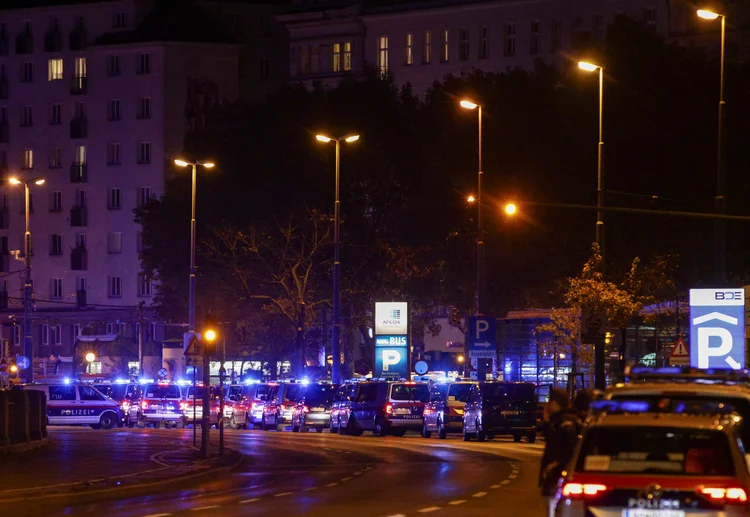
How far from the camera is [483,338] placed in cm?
5153

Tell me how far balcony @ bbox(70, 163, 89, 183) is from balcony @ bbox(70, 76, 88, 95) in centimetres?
489

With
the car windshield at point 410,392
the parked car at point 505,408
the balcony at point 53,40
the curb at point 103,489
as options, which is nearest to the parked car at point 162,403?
the car windshield at point 410,392

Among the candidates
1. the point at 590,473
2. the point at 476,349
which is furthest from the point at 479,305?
the point at 590,473

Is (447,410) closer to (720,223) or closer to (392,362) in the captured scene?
(392,362)

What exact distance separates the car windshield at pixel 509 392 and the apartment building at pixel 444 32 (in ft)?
159

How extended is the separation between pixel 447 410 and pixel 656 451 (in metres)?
36.8

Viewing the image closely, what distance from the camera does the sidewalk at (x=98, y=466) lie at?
2620 cm

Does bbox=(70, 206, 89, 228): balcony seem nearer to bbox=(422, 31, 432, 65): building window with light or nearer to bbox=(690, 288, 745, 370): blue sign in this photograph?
bbox=(422, 31, 432, 65): building window with light

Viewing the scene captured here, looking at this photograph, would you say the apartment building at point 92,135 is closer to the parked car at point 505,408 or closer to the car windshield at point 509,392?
the parked car at point 505,408

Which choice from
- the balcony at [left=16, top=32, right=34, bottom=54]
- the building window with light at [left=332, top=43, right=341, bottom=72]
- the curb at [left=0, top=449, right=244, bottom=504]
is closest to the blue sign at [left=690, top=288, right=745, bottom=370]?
the curb at [left=0, top=449, right=244, bottom=504]

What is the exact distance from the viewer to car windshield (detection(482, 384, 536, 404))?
46.1 m

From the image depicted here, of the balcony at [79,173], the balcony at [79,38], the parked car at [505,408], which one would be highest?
the balcony at [79,38]

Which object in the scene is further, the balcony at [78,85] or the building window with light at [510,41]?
the balcony at [78,85]

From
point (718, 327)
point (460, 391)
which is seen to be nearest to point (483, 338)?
point (460, 391)
